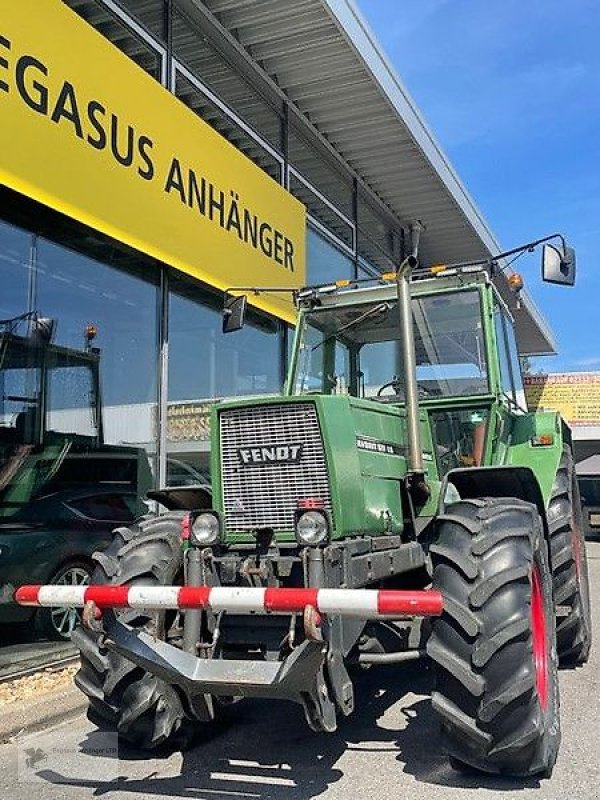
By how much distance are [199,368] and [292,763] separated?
15.7ft

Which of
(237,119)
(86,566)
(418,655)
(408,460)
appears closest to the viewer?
(418,655)

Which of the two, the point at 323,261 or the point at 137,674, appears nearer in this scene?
the point at 137,674

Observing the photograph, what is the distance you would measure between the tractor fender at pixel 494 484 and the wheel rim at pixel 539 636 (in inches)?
22.3

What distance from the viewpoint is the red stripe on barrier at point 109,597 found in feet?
11.7

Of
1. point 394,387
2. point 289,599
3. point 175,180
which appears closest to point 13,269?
point 175,180

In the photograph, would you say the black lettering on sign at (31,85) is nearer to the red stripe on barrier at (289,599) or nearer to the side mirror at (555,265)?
the side mirror at (555,265)

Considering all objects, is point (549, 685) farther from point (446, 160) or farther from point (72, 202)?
point (446, 160)

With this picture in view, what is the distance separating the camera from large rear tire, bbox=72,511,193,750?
401 centimetres

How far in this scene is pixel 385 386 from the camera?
5.55 metres

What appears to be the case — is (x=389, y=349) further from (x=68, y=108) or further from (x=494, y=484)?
(x=68, y=108)

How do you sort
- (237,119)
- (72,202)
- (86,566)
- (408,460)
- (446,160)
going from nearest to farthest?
(408,460)
(72,202)
(86,566)
(237,119)
(446,160)

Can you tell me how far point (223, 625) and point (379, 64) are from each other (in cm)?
755

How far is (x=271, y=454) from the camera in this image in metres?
4.18

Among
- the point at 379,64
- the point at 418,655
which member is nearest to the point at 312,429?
the point at 418,655
